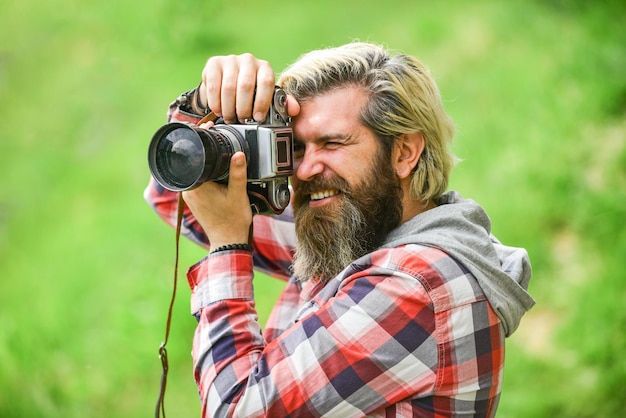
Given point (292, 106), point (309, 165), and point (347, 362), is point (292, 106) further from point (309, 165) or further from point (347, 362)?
point (347, 362)

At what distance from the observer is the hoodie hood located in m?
1.21

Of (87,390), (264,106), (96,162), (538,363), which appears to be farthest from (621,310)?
(96,162)

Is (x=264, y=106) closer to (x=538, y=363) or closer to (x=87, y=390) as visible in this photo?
(x=538, y=363)

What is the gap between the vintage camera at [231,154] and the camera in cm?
122

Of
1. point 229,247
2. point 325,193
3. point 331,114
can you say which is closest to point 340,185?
point 325,193

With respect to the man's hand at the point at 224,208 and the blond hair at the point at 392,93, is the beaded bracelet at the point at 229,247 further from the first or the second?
the blond hair at the point at 392,93

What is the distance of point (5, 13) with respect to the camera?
506cm

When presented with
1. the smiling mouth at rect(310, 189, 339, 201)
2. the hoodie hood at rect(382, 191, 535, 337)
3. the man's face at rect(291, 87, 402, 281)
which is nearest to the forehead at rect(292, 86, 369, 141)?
the man's face at rect(291, 87, 402, 281)

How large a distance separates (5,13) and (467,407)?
16.1 feet

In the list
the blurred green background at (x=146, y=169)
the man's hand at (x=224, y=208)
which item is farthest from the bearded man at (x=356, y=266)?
the blurred green background at (x=146, y=169)

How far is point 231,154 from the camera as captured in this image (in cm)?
128

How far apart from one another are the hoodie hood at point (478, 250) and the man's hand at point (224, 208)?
0.91 ft

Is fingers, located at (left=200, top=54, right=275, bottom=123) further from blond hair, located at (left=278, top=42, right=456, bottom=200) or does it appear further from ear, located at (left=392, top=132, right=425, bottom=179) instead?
ear, located at (left=392, top=132, right=425, bottom=179)

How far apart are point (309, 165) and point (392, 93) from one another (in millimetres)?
220
